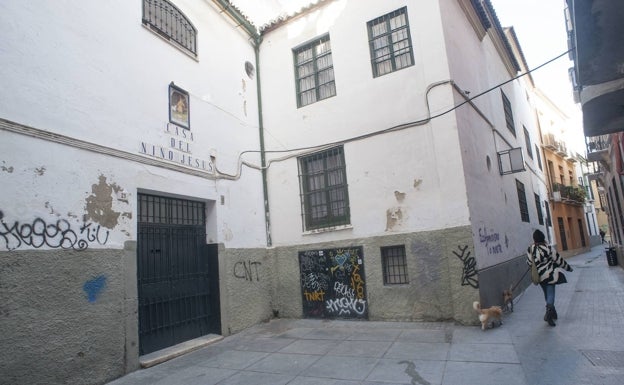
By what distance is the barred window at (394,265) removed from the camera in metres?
7.57

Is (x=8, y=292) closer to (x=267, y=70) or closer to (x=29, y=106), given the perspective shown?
(x=29, y=106)

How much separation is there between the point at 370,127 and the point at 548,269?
14.0 ft

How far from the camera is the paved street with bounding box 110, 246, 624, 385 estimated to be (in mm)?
4395

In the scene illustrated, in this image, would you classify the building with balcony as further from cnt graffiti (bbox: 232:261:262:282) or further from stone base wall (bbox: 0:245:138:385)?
cnt graffiti (bbox: 232:261:262:282)

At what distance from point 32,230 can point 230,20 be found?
→ 660 centimetres

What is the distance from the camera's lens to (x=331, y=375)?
15.7 feet

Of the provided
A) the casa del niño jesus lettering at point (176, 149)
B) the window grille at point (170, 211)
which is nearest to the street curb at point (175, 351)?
the window grille at point (170, 211)

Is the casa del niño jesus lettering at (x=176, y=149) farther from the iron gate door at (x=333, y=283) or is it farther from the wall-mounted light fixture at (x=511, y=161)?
the wall-mounted light fixture at (x=511, y=161)

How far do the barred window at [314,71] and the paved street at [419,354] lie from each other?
5303 mm

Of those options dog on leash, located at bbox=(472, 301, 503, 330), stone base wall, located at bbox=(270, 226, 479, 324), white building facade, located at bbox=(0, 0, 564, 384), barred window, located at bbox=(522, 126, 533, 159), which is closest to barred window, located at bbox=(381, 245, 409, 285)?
white building facade, located at bbox=(0, 0, 564, 384)

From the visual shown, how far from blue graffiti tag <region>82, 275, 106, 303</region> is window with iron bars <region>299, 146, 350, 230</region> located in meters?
4.42

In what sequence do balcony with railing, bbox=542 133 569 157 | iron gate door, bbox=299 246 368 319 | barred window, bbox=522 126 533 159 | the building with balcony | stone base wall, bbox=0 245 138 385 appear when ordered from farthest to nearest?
balcony with railing, bbox=542 133 569 157, barred window, bbox=522 126 533 159, iron gate door, bbox=299 246 368 319, stone base wall, bbox=0 245 138 385, the building with balcony

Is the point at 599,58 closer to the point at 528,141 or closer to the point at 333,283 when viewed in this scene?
the point at 333,283

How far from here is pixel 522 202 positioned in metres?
12.4
